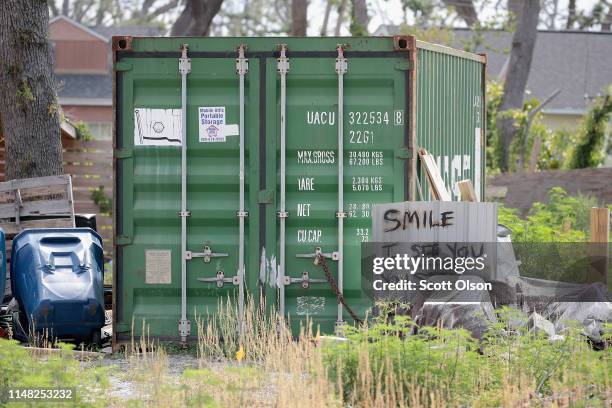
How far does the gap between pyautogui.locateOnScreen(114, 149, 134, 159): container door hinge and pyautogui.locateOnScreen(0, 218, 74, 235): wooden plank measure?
2.42 meters

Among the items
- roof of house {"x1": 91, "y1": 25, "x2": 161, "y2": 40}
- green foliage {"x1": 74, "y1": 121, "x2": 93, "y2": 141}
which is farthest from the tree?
green foliage {"x1": 74, "y1": 121, "x2": 93, "y2": 141}

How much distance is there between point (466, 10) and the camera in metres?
55.8

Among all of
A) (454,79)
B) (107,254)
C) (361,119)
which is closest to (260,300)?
(361,119)

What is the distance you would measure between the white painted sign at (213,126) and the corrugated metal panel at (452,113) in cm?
173

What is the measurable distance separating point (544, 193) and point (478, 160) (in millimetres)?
10147

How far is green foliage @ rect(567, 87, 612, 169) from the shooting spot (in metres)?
29.8

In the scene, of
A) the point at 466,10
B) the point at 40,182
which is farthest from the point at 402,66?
the point at 466,10

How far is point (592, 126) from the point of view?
29938 millimetres

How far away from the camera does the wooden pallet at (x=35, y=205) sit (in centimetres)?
1366

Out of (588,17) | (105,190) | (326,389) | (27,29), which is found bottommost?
(326,389)

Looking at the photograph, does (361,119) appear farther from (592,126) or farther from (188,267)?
(592,126)

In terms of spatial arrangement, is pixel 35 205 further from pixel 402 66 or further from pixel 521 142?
pixel 521 142

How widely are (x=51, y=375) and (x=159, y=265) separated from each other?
3.67m

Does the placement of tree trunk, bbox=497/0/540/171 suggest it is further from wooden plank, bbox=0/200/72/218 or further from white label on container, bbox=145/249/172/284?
white label on container, bbox=145/249/172/284
